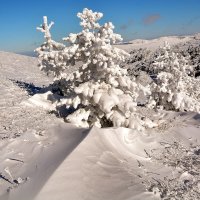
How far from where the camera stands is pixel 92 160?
5887 mm

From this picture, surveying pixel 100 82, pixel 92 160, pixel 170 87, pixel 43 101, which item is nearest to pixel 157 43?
pixel 170 87

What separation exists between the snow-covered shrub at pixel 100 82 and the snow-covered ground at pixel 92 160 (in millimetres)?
485

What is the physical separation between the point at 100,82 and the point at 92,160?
298 centimetres

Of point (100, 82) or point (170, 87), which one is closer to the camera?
point (100, 82)

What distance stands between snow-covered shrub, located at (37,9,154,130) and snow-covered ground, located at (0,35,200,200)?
49cm

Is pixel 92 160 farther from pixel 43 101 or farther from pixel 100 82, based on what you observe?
pixel 43 101

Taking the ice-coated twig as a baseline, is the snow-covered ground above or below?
below

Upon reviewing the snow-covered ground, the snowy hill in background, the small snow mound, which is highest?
the snowy hill in background

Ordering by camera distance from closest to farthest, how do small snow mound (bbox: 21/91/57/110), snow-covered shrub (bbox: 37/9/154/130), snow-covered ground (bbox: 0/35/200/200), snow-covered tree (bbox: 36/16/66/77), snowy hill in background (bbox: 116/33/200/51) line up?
snow-covered ground (bbox: 0/35/200/200), snow-covered shrub (bbox: 37/9/154/130), small snow mound (bbox: 21/91/57/110), snow-covered tree (bbox: 36/16/66/77), snowy hill in background (bbox: 116/33/200/51)

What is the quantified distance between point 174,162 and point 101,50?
3.07m

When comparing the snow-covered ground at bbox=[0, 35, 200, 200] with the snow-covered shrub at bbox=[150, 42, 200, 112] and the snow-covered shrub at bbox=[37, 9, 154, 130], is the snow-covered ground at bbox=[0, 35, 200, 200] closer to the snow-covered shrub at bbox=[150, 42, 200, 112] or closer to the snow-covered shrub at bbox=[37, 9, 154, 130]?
the snow-covered shrub at bbox=[37, 9, 154, 130]

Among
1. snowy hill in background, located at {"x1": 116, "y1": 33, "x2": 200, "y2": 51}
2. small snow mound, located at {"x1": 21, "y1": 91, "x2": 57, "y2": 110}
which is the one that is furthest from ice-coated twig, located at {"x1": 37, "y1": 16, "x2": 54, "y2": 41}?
snowy hill in background, located at {"x1": 116, "y1": 33, "x2": 200, "y2": 51}

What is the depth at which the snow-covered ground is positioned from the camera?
489 cm

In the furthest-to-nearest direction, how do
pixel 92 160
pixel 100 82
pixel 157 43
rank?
pixel 157 43 → pixel 100 82 → pixel 92 160
